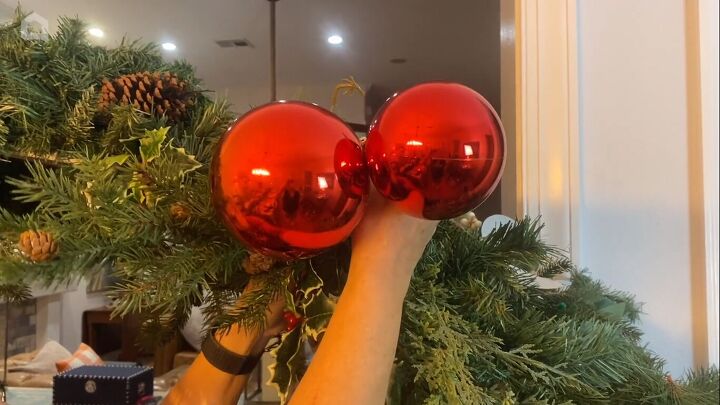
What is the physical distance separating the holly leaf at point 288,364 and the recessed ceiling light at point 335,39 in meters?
1.35

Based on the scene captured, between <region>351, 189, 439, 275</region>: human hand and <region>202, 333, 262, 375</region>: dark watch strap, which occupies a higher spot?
<region>351, 189, 439, 275</region>: human hand

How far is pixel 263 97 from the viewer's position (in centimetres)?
132

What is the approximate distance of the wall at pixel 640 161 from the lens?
0.67 meters

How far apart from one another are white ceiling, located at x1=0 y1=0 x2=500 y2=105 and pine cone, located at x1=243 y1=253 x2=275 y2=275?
1031mm

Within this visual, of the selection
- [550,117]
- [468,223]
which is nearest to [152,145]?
[468,223]

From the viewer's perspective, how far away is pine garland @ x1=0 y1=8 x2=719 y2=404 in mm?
297

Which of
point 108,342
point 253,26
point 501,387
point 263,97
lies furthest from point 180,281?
point 108,342

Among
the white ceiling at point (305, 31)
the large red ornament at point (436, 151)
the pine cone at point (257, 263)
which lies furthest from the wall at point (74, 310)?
the large red ornament at point (436, 151)

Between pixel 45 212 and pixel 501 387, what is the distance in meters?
0.28

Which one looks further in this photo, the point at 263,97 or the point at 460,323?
the point at 263,97

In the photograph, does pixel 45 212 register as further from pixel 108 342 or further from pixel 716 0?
pixel 108 342

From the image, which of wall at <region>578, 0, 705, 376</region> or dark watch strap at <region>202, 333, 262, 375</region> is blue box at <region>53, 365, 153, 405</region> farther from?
wall at <region>578, 0, 705, 376</region>

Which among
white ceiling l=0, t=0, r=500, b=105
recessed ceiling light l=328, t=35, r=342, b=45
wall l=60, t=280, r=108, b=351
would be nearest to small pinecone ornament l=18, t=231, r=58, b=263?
white ceiling l=0, t=0, r=500, b=105

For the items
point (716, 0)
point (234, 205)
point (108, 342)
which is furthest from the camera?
point (108, 342)
